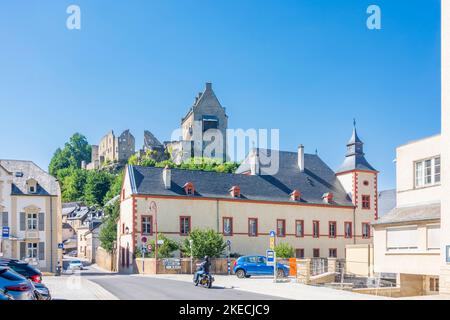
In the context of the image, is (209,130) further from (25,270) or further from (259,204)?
(259,204)

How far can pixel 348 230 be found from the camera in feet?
149

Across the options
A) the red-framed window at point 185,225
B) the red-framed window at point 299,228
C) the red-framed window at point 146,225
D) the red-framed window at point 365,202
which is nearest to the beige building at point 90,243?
the red-framed window at point 146,225

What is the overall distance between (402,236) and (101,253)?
33.4m

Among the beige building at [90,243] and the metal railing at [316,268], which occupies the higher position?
the metal railing at [316,268]

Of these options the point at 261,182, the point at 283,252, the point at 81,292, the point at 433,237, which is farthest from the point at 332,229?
the point at 81,292

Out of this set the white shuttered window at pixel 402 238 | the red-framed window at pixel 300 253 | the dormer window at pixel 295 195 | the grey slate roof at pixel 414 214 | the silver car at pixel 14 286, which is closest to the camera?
the silver car at pixel 14 286

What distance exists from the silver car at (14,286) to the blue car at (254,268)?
20578 millimetres

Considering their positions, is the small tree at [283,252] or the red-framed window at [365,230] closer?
the small tree at [283,252]

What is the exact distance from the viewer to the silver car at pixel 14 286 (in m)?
7.24

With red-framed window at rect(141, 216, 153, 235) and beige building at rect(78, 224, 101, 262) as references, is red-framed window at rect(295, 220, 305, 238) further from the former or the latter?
beige building at rect(78, 224, 101, 262)

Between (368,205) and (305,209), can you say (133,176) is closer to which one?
(305,209)

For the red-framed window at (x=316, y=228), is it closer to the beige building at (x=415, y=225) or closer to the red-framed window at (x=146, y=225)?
the red-framed window at (x=146, y=225)

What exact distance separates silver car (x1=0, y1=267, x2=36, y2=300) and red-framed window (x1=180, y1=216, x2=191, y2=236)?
30077mm

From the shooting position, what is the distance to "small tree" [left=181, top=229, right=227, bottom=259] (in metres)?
34.1
